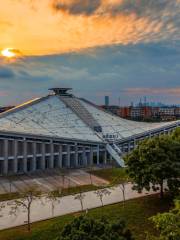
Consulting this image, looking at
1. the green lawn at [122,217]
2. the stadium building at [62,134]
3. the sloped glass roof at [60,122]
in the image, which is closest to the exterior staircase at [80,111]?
the stadium building at [62,134]

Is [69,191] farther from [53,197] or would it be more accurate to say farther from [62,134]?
[62,134]

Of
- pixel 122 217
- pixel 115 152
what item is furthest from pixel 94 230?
pixel 115 152

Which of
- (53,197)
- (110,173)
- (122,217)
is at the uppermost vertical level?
(53,197)

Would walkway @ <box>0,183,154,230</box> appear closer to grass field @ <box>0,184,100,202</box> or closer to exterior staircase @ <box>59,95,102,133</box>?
grass field @ <box>0,184,100,202</box>

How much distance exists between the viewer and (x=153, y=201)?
41062 millimetres

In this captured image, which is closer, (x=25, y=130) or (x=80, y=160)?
(x=25, y=130)

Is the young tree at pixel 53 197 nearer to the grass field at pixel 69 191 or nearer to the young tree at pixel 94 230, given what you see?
the grass field at pixel 69 191

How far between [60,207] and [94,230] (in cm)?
1885

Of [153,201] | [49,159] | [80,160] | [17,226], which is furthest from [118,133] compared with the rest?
[17,226]

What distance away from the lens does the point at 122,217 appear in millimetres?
34969

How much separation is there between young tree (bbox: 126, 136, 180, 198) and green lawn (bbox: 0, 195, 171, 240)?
2.09m

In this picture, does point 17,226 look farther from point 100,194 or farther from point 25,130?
point 25,130

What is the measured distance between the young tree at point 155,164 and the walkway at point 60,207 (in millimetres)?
4661

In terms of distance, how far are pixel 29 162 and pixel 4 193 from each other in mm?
14772
